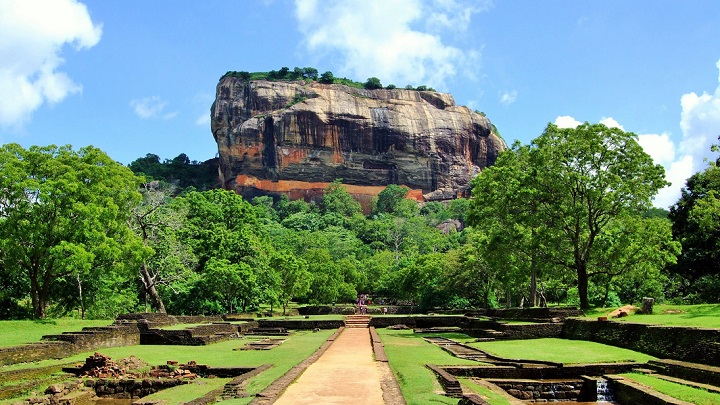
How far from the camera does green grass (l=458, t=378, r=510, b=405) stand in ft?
36.9

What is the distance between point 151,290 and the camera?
107 feet

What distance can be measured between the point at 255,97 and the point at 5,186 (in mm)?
98452

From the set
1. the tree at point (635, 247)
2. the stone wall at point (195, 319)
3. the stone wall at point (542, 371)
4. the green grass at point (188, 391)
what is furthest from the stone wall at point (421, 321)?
the green grass at point (188, 391)

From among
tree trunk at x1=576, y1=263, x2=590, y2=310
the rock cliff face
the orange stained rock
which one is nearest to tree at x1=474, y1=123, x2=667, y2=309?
tree trunk at x1=576, y1=263, x2=590, y2=310

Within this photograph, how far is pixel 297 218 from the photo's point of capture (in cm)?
10025

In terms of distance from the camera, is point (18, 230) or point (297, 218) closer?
point (18, 230)

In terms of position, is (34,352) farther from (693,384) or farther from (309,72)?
(309,72)

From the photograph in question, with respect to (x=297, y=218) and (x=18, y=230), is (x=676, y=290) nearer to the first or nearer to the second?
(x=18, y=230)

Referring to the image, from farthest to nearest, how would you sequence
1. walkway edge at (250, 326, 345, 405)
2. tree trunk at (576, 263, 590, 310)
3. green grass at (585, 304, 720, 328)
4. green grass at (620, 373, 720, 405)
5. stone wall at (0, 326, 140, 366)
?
tree trunk at (576, 263, 590, 310)
green grass at (585, 304, 720, 328)
stone wall at (0, 326, 140, 366)
green grass at (620, 373, 720, 405)
walkway edge at (250, 326, 345, 405)

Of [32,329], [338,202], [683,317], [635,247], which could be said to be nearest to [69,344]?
[32,329]

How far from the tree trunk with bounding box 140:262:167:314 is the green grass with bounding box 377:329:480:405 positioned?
16.5 metres

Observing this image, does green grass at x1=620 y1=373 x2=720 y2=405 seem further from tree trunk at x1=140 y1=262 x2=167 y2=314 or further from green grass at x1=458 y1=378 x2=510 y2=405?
tree trunk at x1=140 y1=262 x2=167 y2=314

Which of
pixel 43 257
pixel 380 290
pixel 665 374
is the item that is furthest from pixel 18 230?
pixel 380 290

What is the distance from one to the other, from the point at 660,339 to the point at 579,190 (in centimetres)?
1045
